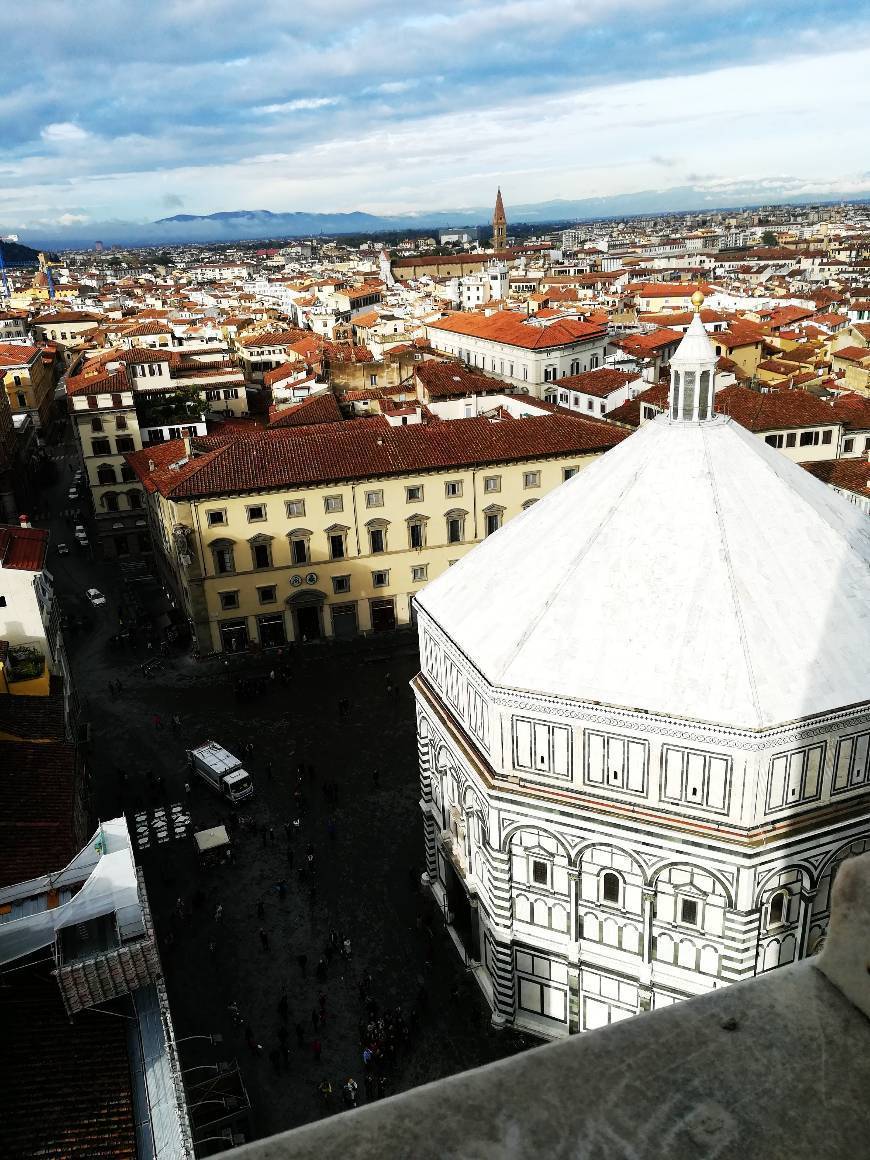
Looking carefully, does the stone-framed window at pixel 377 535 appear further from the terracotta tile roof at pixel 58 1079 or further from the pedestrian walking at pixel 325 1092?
the terracotta tile roof at pixel 58 1079

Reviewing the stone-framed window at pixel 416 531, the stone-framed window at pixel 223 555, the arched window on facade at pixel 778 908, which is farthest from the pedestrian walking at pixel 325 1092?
the stone-framed window at pixel 416 531

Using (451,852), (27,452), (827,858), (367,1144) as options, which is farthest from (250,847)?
(27,452)

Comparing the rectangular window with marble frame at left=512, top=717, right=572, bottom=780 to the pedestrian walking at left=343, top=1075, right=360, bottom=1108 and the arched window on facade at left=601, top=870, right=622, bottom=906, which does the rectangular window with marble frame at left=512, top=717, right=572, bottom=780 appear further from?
the pedestrian walking at left=343, top=1075, right=360, bottom=1108

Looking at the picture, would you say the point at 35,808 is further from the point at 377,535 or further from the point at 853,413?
the point at 853,413

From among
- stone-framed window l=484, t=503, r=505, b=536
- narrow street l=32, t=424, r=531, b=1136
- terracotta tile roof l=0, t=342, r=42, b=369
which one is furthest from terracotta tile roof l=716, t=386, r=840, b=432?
terracotta tile roof l=0, t=342, r=42, b=369

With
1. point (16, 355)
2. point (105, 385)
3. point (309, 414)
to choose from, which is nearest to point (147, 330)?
point (16, 355)
